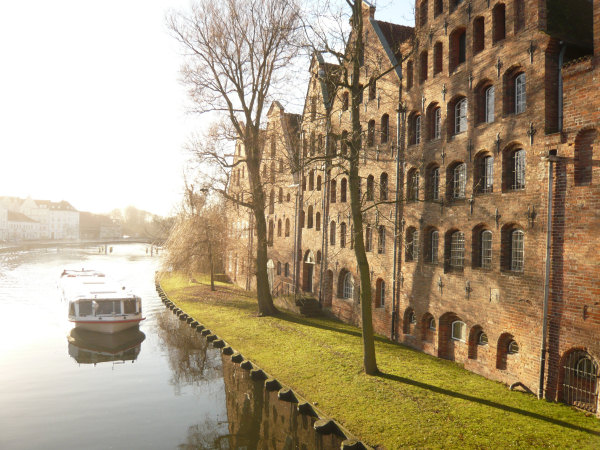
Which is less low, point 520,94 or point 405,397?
point 520,94

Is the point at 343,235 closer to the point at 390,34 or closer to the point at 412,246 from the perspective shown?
the point at 412,246

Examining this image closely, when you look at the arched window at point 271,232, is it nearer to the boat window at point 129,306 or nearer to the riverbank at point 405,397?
the boat window at point 129,306

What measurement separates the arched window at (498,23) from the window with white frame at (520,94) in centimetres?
170

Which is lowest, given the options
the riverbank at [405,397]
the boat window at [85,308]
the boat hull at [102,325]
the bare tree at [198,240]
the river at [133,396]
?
the river at [133,396]

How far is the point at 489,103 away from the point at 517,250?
5241mm

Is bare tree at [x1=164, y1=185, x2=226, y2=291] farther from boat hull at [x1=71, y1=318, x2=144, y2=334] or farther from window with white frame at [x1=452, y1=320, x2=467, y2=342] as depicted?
window with white frame at [x1=452, y1=320, x2=467, y2=342]

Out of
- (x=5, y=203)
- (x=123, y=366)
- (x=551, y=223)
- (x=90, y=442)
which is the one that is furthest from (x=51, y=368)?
(x=5, y=203)

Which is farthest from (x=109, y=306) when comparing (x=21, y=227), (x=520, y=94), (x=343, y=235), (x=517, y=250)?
(x=21, y=227)

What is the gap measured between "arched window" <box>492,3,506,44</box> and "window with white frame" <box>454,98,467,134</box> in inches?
93.6

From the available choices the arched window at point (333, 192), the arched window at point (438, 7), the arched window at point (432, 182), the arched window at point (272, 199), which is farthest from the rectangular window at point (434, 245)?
the arched window at point (272, 199)

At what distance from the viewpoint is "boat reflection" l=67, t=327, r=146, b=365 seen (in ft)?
68.1

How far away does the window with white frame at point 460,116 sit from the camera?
16688 millimetres

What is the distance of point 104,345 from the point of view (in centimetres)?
2319

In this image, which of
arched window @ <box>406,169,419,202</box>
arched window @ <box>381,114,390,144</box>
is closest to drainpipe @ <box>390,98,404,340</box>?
arched window @ <box>406,169,419,202</box>
